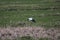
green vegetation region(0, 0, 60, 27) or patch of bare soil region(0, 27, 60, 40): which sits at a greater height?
patch of bare soil region(0, 27, 60, 40)

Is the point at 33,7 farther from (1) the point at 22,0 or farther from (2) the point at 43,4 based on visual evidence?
(1) the point at 22,0

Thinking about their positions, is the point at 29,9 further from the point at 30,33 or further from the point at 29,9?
the point at 30,33

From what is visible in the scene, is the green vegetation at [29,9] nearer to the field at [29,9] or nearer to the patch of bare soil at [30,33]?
the field at [29,9]

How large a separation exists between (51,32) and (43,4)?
17.0 metres

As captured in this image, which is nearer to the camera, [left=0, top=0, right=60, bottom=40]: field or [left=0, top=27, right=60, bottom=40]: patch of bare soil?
[left=0, top=27, right=60, bottom=40]: patch of bare soil

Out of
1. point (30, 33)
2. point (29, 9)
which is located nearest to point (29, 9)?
point (29, 9)

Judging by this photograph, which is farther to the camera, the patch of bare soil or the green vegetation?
the green vegetation

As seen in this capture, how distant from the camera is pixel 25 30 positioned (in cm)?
1642

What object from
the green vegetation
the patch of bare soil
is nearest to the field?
the green vegetation

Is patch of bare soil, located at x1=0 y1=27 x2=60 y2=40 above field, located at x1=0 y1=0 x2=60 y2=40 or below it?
above

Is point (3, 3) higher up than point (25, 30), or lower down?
lower down

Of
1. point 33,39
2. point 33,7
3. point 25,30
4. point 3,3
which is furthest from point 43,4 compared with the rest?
point 33,39

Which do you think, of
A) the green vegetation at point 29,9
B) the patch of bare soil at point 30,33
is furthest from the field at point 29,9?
the patch of bare soil at point 30,33

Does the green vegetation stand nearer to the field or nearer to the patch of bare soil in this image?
the field
